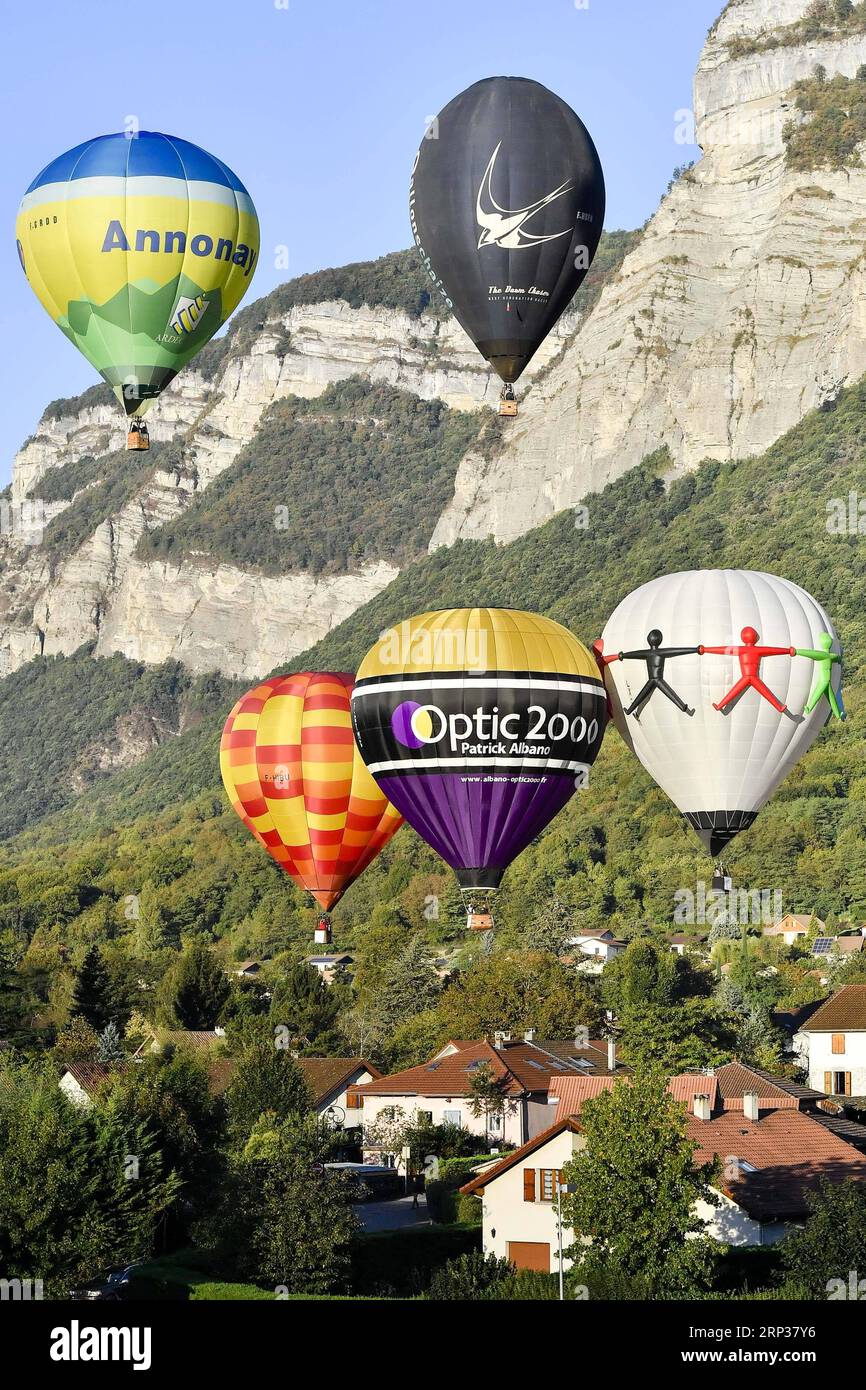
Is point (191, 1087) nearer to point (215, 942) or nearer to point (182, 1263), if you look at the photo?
point (182, 1263)

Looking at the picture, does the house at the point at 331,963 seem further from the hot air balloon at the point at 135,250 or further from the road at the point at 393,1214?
the hot air balloon at the point at 135,250

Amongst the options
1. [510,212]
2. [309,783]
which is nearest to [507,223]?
[510,212]

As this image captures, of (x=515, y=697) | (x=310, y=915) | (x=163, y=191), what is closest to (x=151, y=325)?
(x=163, y=191)

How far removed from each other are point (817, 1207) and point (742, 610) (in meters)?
11.5

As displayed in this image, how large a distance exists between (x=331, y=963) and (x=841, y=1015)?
5391 centimetres

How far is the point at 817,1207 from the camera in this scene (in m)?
42.8

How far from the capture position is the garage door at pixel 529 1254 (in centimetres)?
4747

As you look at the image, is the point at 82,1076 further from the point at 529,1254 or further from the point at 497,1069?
the point at 529,1254

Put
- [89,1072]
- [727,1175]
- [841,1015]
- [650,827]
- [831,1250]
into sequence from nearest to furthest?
1. [831,1250]
2. [727,1175]
3. [89,1072]
4. [841,1015]
5. [650,827]

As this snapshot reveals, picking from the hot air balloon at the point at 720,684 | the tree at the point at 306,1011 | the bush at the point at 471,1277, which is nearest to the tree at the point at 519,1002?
the tree at the point at 306,1011

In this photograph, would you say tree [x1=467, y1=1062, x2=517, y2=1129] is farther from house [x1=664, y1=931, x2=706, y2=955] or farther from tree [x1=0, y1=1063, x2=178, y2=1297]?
house [x1=664, y1=931, x2=706, y2=955]

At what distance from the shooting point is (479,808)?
38688mm

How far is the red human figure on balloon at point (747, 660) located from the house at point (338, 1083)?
3251cm

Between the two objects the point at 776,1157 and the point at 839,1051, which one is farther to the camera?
the point at 839,1051
